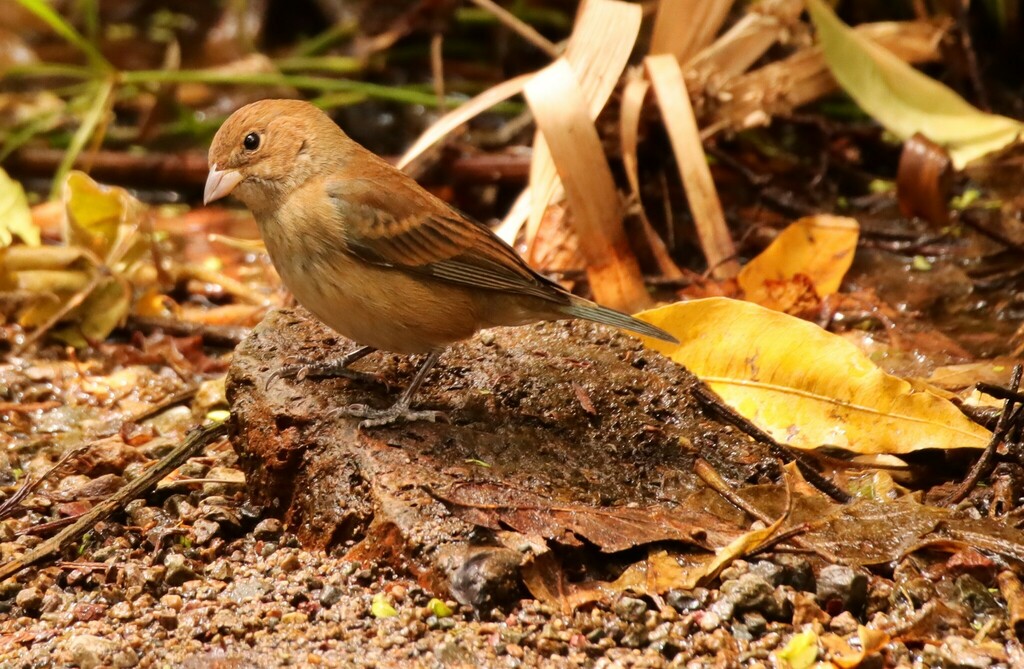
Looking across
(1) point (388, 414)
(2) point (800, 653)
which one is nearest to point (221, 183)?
(1) point (388, 414)

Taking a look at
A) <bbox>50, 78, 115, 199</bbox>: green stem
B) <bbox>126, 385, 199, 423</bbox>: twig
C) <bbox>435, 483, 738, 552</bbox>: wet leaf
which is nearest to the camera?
<bbox>435, 483, 738, 552</bbox>: wet leaf

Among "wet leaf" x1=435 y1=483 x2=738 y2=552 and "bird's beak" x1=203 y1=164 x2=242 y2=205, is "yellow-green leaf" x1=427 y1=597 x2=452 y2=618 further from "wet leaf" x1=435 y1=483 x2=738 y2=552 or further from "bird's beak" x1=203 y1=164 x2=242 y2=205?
"bird's beak" x1=203 y1=164 x2=242 y2=205

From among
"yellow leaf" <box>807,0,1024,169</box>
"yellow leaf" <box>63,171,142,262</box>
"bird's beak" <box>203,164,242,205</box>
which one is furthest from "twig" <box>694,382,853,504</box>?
"yellow leaf" <box>63,171,142,262</box>

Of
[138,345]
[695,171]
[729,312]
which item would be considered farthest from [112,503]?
[695,171]

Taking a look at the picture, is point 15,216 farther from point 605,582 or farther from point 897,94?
point 897,94

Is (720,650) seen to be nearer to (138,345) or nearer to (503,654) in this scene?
(503,654)

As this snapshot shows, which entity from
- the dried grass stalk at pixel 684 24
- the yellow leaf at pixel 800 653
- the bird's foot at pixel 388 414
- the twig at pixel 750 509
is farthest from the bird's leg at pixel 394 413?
the dried grass stalk at pixel 684 24

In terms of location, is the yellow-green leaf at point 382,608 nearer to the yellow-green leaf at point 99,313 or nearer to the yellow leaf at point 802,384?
the yellow leaf at point 802,384
